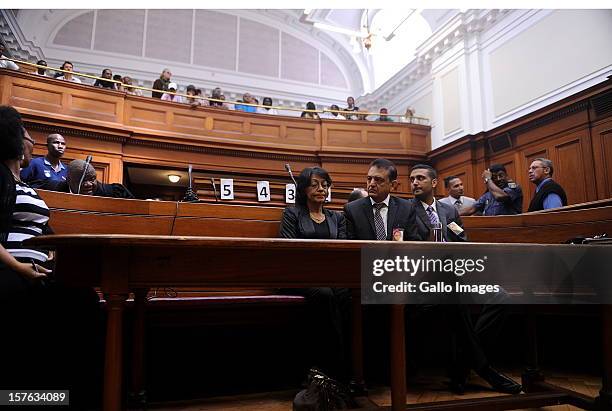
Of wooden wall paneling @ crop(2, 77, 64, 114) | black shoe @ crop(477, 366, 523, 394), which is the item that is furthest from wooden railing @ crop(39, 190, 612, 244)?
wooden wall paneling @ crop(2, 77, 64, 114)

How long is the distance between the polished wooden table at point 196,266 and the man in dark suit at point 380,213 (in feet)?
2.80

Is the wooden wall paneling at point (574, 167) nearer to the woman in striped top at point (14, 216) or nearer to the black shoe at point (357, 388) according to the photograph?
the black shoe at point (357, 388)

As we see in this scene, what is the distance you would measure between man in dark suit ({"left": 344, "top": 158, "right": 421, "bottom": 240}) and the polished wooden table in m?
0.85

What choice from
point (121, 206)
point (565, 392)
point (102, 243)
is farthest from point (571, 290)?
point (121, 206)

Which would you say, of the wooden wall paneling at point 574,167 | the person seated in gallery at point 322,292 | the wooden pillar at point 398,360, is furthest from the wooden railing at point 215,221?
the wooden wall paneling at point 574,167

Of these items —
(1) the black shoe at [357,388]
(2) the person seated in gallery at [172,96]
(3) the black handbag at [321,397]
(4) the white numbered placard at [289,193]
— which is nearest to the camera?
(3) the black handbag at [321,397]

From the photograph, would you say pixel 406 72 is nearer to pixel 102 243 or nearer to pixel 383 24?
pixel 383 24

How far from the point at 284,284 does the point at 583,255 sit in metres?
0.97

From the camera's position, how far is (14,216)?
1535 millimetres

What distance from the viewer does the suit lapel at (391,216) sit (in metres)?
2.26

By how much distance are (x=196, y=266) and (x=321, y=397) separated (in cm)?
73

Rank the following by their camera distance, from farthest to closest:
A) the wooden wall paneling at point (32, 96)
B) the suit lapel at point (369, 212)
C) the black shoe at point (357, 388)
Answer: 1. the wooden wall paneling at point (32, 96)
2. the suit lapel at point (369, 212)
3. the black shoe at point (357, 388)

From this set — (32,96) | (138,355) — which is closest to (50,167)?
(138,355)

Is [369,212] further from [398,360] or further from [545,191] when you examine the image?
[545,191]
